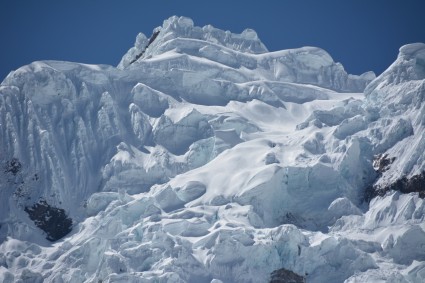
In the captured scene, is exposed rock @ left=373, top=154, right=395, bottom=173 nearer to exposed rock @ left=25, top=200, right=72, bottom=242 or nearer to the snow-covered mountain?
the snow-covered mountain

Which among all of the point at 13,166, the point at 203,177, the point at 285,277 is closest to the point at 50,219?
the point at 13,166

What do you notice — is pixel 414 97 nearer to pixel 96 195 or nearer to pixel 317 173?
pixel 317 173

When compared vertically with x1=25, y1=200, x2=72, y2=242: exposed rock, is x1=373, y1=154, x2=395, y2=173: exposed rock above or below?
above

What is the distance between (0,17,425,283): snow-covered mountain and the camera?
81.8m

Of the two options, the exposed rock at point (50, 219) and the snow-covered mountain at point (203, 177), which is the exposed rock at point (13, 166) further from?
the exposed rock at point (50, 219)

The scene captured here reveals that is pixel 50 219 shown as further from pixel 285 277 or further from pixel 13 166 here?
pixel 285 277

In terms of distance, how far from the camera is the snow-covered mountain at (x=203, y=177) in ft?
268

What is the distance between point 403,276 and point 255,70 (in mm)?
75536

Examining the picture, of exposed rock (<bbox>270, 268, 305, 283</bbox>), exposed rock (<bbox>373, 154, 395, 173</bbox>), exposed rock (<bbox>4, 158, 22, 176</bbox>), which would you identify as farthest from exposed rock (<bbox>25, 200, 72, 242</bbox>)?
exposed rock (<bbox>373, 154, 395, 173</bbox>)

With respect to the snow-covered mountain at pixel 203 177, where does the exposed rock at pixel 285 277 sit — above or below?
below

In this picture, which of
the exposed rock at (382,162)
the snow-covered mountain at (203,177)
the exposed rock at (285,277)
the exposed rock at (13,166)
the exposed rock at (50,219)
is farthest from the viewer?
the exposed rock at (13,166)

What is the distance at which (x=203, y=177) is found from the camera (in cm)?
9962

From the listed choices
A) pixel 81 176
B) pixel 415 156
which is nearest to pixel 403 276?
pixel 415 156

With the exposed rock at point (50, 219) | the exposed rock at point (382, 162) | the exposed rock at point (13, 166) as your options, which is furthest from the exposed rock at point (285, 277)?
the exposed rock at point (13, 166)
